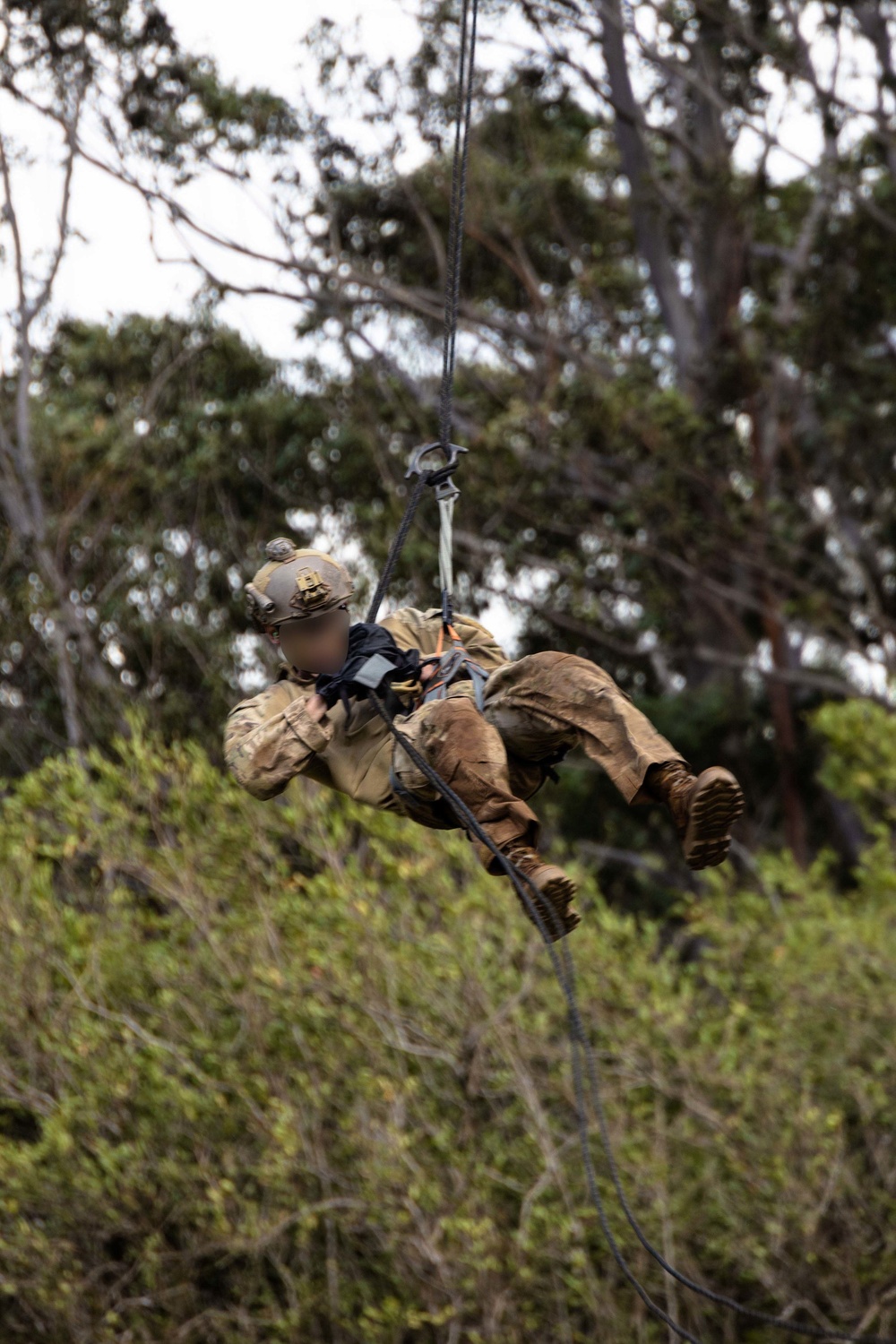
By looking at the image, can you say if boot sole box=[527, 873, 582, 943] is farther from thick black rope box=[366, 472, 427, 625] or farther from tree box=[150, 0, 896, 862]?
tree box=[150, 0, 896, 862]

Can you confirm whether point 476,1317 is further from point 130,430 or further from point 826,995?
point 130,430

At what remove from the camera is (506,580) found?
666 inches

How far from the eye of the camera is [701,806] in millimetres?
3723

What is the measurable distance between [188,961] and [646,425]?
7.57 metres

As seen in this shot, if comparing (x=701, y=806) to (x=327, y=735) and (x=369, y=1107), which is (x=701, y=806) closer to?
(x=327, y=735)

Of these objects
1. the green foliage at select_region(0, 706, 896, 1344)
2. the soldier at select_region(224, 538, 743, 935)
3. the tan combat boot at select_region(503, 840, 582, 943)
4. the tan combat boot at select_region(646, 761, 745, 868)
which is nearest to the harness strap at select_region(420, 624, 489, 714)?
the soldier at select_region(224, 538, 743, 935)

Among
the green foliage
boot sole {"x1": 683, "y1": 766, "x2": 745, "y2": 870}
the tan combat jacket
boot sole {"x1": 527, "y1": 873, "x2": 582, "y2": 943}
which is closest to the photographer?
boot sole {"x1": 683, "y1": 766, "x2": 745, "y2": 870}

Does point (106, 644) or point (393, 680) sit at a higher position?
point (106, 644)

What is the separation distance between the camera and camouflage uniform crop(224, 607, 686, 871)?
4.09 metres

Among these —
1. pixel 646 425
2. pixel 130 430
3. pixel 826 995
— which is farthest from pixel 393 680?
pixel 130 430

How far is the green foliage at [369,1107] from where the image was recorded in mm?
10195

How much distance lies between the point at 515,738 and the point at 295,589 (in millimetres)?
738

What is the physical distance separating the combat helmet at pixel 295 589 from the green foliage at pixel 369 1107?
633 centimetres

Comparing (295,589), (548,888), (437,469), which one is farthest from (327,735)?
(437,469)
